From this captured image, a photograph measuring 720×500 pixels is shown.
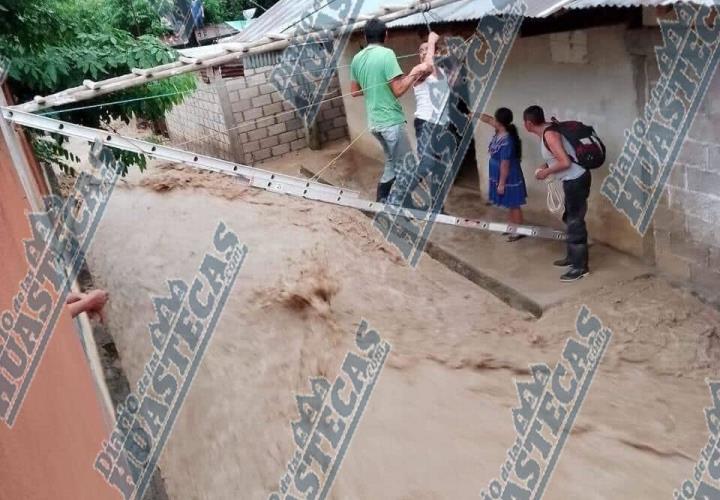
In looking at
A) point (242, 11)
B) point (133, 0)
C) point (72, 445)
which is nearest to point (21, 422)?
point (72, 445)

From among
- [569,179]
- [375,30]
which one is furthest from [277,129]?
[569,179]

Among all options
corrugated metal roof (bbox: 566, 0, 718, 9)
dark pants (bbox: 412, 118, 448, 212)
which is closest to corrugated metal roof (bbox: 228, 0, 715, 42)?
corrugated metal roof (bbox: 566, 0, 718, 9)

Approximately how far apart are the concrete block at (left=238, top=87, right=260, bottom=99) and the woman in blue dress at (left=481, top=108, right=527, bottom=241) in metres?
5.57

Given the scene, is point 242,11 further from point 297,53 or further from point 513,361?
point 513,361

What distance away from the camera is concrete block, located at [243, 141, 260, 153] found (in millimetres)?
10719

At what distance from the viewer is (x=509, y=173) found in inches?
235

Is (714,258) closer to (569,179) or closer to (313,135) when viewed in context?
(569,179)

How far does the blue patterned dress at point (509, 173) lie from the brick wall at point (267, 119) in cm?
544

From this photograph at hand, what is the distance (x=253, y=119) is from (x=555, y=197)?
6.14 meters

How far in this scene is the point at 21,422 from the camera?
5.97 ft

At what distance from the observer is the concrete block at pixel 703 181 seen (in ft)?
14.5

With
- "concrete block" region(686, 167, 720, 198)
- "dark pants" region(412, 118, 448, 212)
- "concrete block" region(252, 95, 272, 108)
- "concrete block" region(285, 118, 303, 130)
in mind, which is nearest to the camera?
"concrete block" region(686, 167, 720, 198)

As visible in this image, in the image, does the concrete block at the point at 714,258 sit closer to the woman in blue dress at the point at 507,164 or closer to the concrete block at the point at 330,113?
the woman in blue dress at the point at 507,164

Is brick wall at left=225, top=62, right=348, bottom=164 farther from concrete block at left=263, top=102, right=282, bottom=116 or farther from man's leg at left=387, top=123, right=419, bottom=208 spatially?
man's leg at left=387, top=123, right=419, bottom=208
